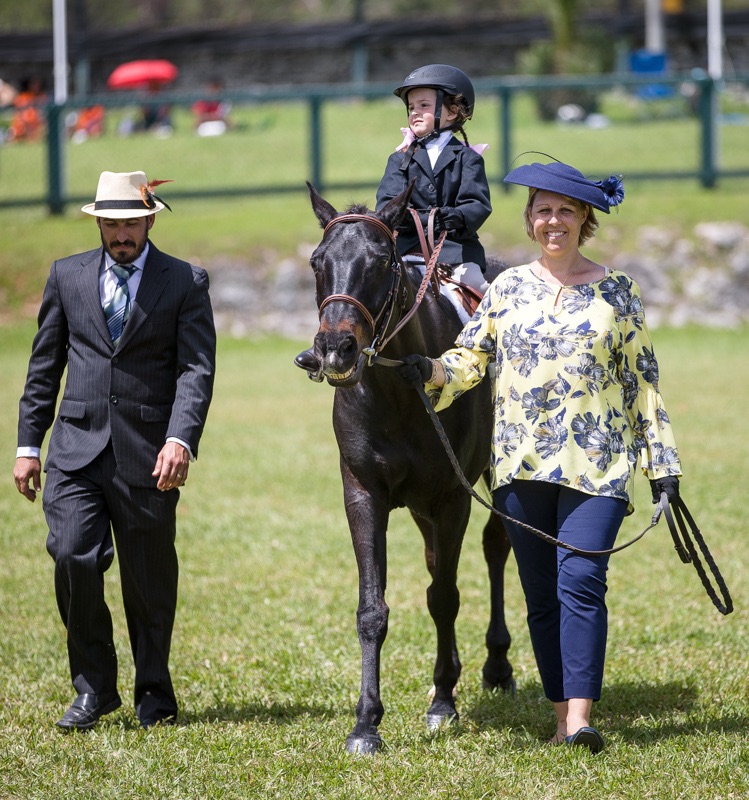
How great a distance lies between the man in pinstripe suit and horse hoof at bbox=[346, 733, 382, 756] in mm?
1016

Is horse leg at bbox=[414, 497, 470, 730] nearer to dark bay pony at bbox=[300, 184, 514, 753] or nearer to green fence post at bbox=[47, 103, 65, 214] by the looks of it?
dark bay pony at bbox=[300, 184, 514, 753]

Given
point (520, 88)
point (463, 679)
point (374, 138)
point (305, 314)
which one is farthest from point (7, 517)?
point (374, 138)

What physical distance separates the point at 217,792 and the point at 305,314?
48.7 ft

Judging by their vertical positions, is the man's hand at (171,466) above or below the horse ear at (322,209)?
below

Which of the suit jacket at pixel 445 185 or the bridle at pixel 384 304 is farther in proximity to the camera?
the suit jacket at pixel 445 185

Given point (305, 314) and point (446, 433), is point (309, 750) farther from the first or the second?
point (305, 314)

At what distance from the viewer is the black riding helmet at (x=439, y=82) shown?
572cm

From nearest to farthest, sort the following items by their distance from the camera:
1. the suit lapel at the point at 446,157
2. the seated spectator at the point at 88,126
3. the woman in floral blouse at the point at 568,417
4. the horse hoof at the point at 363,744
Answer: the woman in floral blouse at the point at 568,417, the horse hoof at the point at 363,744, the suit lapel at the point at 446,157, the seated spectator at the point at 88,126

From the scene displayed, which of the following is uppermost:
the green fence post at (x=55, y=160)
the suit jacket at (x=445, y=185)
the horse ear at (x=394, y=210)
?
the green fence post at (x=55, y=160)

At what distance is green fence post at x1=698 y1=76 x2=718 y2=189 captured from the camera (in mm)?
20359

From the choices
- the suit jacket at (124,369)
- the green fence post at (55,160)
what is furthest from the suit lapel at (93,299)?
the green fence post at (55,160)

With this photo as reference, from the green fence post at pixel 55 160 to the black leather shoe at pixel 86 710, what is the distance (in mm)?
16287

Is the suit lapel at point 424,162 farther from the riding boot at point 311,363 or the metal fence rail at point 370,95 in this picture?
the metal fence rail at point 370,95

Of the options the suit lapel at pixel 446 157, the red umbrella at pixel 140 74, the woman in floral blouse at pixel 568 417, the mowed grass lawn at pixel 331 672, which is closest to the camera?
the mowed grass lawn at pixel 331 672
